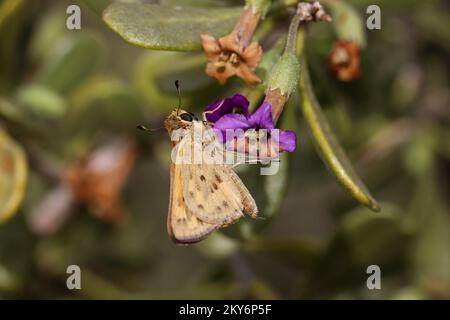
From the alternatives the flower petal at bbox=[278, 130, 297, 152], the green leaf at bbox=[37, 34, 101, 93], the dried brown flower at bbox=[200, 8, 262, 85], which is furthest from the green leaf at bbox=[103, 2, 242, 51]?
the green leaf at bbox=[37, 34, 101, 93]

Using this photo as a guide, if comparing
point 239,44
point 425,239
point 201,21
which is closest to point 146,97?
point 201,21

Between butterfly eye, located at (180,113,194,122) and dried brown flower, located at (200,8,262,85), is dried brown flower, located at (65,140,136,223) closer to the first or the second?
butterfly eye, located at (180,113,194,122)

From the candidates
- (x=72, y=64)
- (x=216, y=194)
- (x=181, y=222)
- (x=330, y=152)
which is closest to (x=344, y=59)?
(x=330, y=152)

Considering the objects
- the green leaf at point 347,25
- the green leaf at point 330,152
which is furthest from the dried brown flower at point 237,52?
the green leaf at point 347,25

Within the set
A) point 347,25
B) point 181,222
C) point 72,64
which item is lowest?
point 181,222

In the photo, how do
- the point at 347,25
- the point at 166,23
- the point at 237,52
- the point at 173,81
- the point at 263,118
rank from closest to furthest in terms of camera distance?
the point at 263,118
the point at 237,52
the point at 166,23
the point at 347,25
the point at 173,81

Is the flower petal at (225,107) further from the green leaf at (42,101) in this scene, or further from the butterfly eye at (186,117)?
the green leaf at (42,101)

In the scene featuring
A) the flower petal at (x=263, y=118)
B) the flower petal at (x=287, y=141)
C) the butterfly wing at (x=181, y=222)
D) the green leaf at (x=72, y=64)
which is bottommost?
the butterfly wing at (x=181, y=222)

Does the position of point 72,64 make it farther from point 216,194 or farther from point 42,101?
point 216,194
